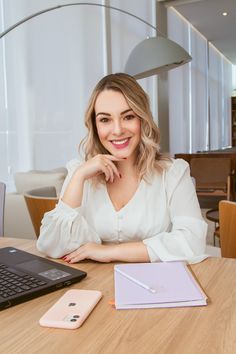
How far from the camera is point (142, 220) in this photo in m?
1.27

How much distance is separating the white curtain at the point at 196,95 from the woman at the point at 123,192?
5.41 meters

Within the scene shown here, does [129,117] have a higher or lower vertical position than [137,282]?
higher

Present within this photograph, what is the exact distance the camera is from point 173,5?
6367mm

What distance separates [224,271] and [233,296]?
0.50 feet

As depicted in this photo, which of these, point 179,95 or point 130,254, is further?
point 179,95

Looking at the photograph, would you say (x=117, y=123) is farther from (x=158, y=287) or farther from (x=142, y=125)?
(x=158, y=287)

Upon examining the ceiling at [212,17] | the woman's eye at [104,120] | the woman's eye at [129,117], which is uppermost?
the ceiling at [212,17]

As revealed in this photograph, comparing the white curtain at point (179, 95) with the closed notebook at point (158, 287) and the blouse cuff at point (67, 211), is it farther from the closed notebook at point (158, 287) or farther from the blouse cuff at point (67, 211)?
the closed notebook at point (158, 287)

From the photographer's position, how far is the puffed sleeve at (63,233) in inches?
44.3

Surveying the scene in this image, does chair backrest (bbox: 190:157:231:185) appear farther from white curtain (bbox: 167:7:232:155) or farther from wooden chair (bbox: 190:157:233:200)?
white curtain (bbox: 167:7:232:155)

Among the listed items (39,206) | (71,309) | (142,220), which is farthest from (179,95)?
(71,309)

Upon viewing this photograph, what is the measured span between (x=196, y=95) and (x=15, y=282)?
7.77 meters

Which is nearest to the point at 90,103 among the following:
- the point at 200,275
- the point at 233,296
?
the point at 200,275

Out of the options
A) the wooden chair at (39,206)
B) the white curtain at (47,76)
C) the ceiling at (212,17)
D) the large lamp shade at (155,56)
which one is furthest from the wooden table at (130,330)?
the ceiling at (212,17)
